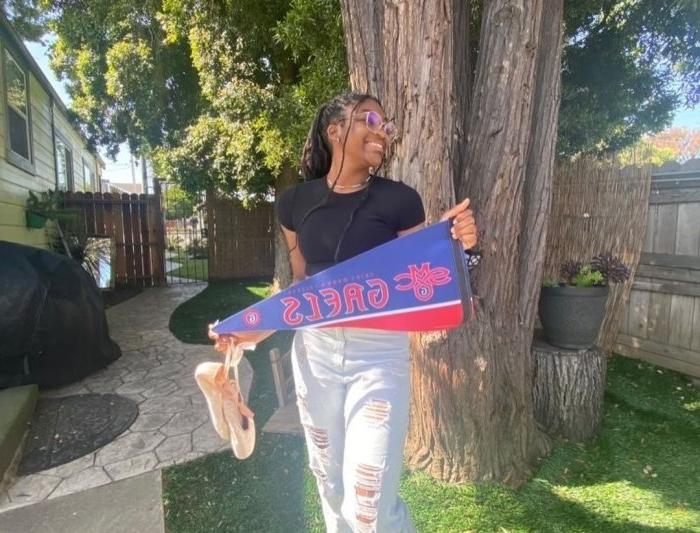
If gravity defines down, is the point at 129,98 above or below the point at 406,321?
above

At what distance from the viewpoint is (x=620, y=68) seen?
185 inches

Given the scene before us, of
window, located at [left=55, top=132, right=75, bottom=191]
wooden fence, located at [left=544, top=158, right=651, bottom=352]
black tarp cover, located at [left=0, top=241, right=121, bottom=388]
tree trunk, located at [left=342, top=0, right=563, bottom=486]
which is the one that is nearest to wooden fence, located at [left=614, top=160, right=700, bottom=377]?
wooden fence, located at [left=544, top=158, right=651, bottom=352]

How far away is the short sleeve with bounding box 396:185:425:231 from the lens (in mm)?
1704

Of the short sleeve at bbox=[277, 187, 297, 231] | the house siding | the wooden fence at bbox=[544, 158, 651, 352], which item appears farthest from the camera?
the house siding

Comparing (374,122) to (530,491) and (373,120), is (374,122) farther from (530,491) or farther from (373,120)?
(530,491)

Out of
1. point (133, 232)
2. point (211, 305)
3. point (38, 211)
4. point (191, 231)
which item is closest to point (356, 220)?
point (211, 305)

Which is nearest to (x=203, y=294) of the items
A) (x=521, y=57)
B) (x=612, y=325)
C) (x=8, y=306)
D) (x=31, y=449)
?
(x=8, y=306)

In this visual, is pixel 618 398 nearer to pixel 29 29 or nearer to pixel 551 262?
pixel 551 262

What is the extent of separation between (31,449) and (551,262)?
15.8 feet

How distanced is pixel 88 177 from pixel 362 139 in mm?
18633

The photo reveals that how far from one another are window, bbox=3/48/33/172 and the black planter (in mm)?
6911

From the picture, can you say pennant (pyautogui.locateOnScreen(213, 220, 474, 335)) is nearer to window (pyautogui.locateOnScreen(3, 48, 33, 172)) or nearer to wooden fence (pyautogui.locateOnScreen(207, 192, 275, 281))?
→ window (pyautogui.locateOnScreen(3, 48, 33, 172))

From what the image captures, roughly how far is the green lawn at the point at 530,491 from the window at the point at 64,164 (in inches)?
379

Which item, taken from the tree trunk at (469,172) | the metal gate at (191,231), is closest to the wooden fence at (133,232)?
the metal gate at (191,231)
